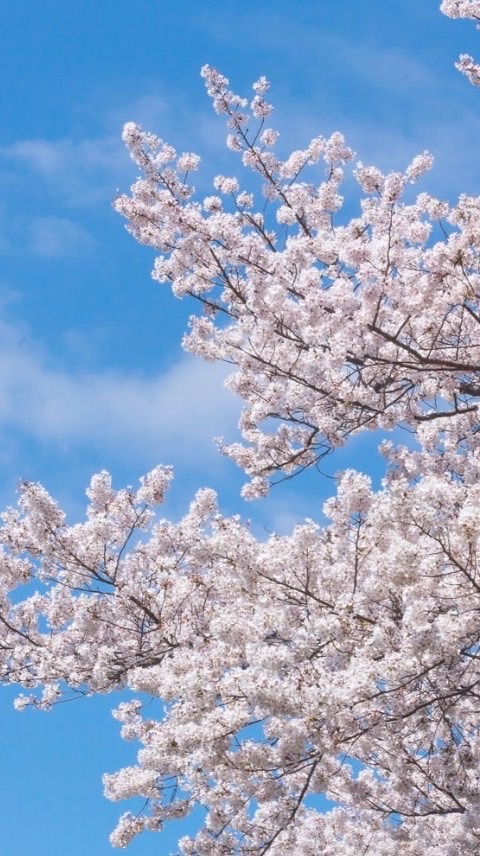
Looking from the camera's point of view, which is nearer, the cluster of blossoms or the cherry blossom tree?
the cherry blossom tree

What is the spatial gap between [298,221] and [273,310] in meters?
3.52

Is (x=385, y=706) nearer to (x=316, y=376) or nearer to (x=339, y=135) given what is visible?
(x=316, y=376)

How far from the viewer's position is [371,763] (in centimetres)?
1361

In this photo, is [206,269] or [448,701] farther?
[206,269]

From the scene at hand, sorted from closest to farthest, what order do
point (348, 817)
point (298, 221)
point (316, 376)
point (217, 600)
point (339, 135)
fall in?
point (316, 376)
point (217, 600)
point (298, 221)
point (339, 135)
point (348, 817)

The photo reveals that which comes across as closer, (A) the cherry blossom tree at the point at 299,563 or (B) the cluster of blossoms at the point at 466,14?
(A) the cherry blossom tree at the point at 299,563

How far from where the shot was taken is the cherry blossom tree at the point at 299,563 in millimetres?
8750

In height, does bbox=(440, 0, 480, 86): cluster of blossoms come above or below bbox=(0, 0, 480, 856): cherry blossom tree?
above

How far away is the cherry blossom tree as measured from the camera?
344 inches

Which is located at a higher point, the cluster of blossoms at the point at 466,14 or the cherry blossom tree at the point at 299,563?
the cluster of blossoms at the point at 466,14

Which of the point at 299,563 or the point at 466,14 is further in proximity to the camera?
the point at 466,14

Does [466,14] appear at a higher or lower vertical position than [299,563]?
higher

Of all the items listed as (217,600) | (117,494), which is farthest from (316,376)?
(117,494)

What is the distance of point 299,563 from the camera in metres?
10.4
